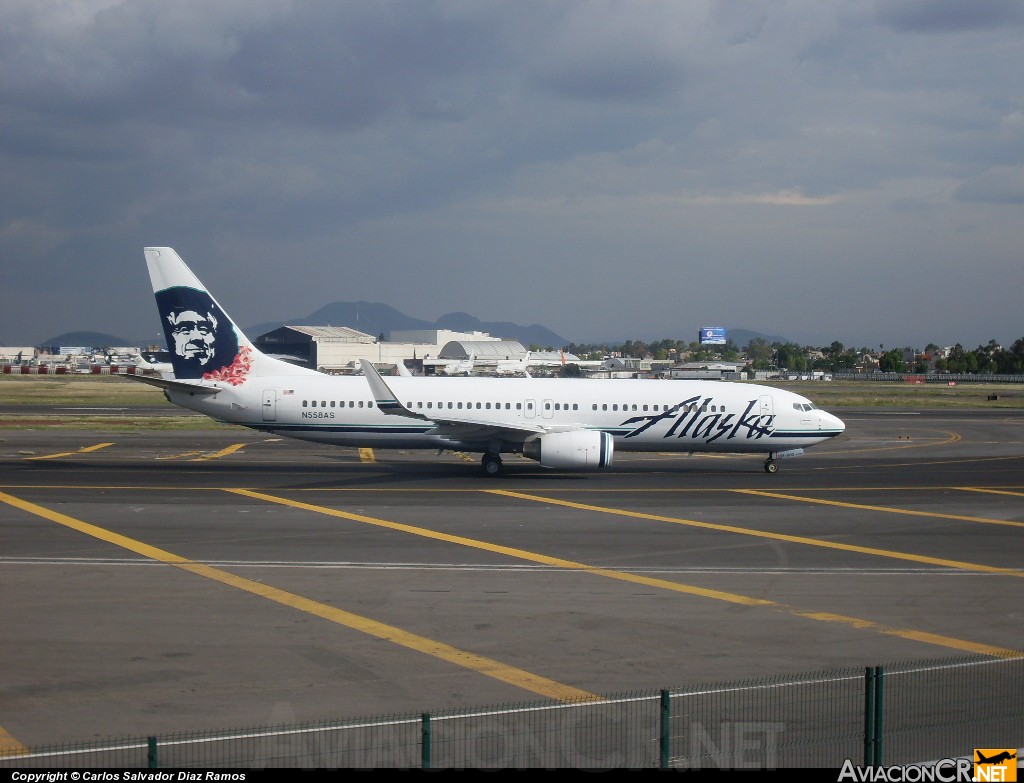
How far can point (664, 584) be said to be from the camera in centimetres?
1975

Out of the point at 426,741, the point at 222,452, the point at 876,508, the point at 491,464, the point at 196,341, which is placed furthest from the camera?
the point at 222,452

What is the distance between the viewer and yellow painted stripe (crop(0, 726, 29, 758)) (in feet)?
34.0

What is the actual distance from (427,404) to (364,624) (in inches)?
848

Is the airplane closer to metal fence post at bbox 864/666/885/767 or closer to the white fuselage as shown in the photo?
the white fuselage

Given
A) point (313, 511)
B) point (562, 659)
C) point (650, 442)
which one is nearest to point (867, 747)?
point (562, 659)

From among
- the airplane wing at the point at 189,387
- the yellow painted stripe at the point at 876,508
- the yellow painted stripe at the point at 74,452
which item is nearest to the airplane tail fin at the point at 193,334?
the airplane wing at the point at 189,387

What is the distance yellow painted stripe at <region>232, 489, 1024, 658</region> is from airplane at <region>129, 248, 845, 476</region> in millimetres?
7070

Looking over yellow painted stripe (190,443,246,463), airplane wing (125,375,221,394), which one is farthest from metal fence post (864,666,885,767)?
yellow painted stripe (190,443,246,463)

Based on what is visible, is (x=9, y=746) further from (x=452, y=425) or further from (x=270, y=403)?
(x=270, y=403)

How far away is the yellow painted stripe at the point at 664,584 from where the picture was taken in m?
15.5

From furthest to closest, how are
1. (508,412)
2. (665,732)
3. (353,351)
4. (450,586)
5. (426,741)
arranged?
(353,351)
(508,412)
(450,586)
(665,732)
(426,741)

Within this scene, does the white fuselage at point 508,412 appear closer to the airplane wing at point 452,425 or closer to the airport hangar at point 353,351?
the airplane wing at point 452,425

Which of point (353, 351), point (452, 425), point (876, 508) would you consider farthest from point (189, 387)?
point (353, 351)

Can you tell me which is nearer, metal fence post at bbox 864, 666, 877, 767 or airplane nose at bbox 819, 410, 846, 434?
metal fence post at bbox 864, 666, 877, 767
